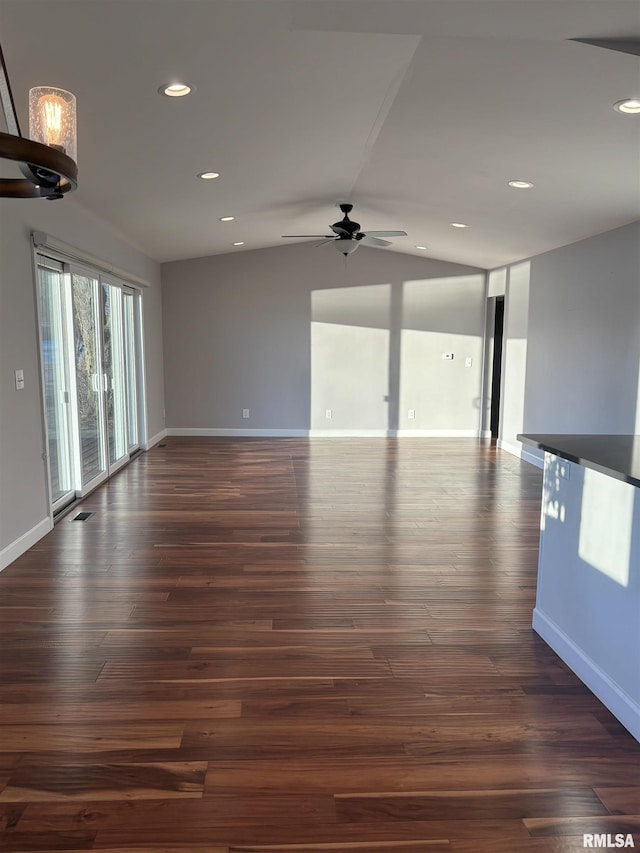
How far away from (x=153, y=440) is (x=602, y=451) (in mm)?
6592

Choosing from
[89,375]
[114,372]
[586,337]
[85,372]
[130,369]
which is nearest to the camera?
[85,372]

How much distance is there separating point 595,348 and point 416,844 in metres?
4.89

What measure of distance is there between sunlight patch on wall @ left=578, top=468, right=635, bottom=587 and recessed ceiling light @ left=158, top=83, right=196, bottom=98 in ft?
8.55

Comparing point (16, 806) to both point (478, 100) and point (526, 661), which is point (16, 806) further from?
point (478, 100)

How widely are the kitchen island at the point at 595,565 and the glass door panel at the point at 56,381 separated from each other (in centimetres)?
361

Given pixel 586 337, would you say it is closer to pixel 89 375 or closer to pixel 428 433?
pixel 428 433

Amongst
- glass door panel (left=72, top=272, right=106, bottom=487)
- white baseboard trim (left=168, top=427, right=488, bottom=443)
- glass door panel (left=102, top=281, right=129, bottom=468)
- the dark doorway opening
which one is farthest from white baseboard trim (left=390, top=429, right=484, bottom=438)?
glass door panel (left=72, top=272, right=106, bottom=487)

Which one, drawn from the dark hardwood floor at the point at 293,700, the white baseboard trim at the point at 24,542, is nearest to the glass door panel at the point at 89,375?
the white baseboard trim at the point at 24,542

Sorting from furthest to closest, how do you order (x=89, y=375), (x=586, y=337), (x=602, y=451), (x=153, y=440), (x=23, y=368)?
(x=153, y=440) → (x=586, y=337) → (x=89, y=375) → (x=23, y=368) → (x=602, y=451)

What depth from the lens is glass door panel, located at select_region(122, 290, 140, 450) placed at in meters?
7.21

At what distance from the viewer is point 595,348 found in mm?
5648

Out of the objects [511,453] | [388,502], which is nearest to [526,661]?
[388,502]

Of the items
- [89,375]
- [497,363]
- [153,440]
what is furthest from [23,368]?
[497,363]

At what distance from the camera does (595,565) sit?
8.31 ft
